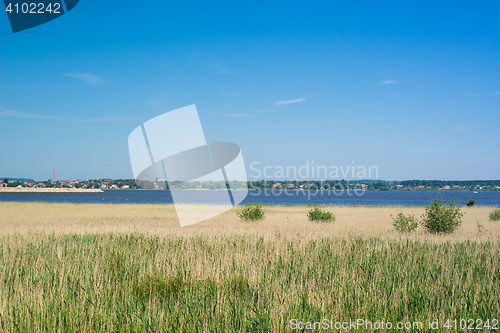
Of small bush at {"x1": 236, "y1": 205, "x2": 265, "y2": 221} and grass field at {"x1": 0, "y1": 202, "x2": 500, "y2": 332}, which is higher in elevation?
grass field at {"x1": 0, "y1": 202, "x2": 500, "y2": 332}

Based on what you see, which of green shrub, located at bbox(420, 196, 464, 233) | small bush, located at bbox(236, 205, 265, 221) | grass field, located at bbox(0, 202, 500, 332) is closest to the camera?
grass field, located at bbox(0, 202, 500, 332)

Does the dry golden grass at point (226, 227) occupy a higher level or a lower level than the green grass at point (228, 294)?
lower

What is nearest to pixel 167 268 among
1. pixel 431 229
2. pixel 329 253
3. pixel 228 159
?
pixel 329 253

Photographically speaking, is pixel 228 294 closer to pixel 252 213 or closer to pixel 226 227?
pixel 226 227

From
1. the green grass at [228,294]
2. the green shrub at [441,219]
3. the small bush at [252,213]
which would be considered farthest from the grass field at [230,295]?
the small bush at [252,213]

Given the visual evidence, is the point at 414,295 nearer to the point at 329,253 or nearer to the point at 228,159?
the point at 329,253

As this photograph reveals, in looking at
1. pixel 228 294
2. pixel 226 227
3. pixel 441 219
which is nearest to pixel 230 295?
pixel 228 294

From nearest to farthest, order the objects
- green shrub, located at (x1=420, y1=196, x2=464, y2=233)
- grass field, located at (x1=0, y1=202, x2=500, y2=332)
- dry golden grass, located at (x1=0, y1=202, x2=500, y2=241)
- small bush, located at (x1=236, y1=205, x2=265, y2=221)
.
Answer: grass field, located at (x1=0, y1=202, x2=500, y2=332)
dry golden grass, located at (x1=0, y1=202, x2=500, y2=241)
green shrub, located at (x1=420, y1=196, x2=464, y2=233)
small bush, located at (x1=236, y1=205, x2=265, y2=221)

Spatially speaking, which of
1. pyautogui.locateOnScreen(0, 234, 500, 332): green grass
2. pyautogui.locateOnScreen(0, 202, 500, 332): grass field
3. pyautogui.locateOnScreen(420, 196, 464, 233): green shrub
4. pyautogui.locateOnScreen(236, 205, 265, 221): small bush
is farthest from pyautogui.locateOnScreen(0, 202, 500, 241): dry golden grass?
pyautogui.locateOnScreen(0, 234, 500, 332): green grass

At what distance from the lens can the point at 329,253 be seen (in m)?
9.44

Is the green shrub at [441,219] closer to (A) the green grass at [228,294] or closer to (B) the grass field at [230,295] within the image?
(B) the grass field at [230,295]

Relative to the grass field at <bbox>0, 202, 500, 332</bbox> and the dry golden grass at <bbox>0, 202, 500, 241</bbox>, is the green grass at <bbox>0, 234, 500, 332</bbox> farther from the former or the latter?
the dry golden grass at <bbox>0, 202, 500, 241</bbox>

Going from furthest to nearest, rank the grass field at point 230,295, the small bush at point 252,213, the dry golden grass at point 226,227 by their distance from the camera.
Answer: the small bush at point 252,213 < the dry golden grass at point 226,227 < the grass field at point 230,295

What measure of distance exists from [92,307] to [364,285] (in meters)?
4.75
